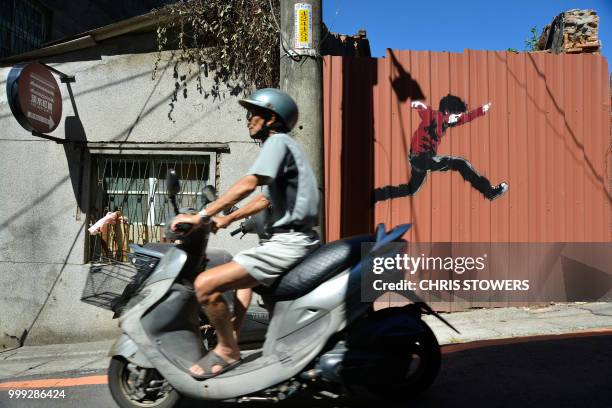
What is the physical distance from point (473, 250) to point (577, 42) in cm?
291

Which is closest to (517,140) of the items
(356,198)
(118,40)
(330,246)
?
(356,198)

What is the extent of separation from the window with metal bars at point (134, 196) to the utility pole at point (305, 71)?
7.63 ft

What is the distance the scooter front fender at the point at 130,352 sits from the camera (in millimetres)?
2686

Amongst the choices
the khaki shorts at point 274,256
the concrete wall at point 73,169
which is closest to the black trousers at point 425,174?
the concrete wall at point 73,169

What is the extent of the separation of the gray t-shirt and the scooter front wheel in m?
1.13

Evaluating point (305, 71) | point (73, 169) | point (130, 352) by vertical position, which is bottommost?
point (130, 352)

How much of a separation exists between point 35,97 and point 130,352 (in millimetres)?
3863

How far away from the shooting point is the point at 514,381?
3133 millimetres

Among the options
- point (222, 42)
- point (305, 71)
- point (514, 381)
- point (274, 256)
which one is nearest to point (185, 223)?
point (274, 256)

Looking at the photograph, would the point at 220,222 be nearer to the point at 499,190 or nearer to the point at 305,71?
the point at 305,71

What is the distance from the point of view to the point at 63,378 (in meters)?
4.09

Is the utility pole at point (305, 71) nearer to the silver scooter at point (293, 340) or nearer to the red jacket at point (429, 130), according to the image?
the silver scooter at point (293, 340)

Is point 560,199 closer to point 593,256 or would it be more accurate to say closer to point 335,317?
point 593,256

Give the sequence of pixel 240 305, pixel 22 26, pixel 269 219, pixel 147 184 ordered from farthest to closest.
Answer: pixel 22 26, pixel 147 184, pixel 240 305, pixel 269 219
